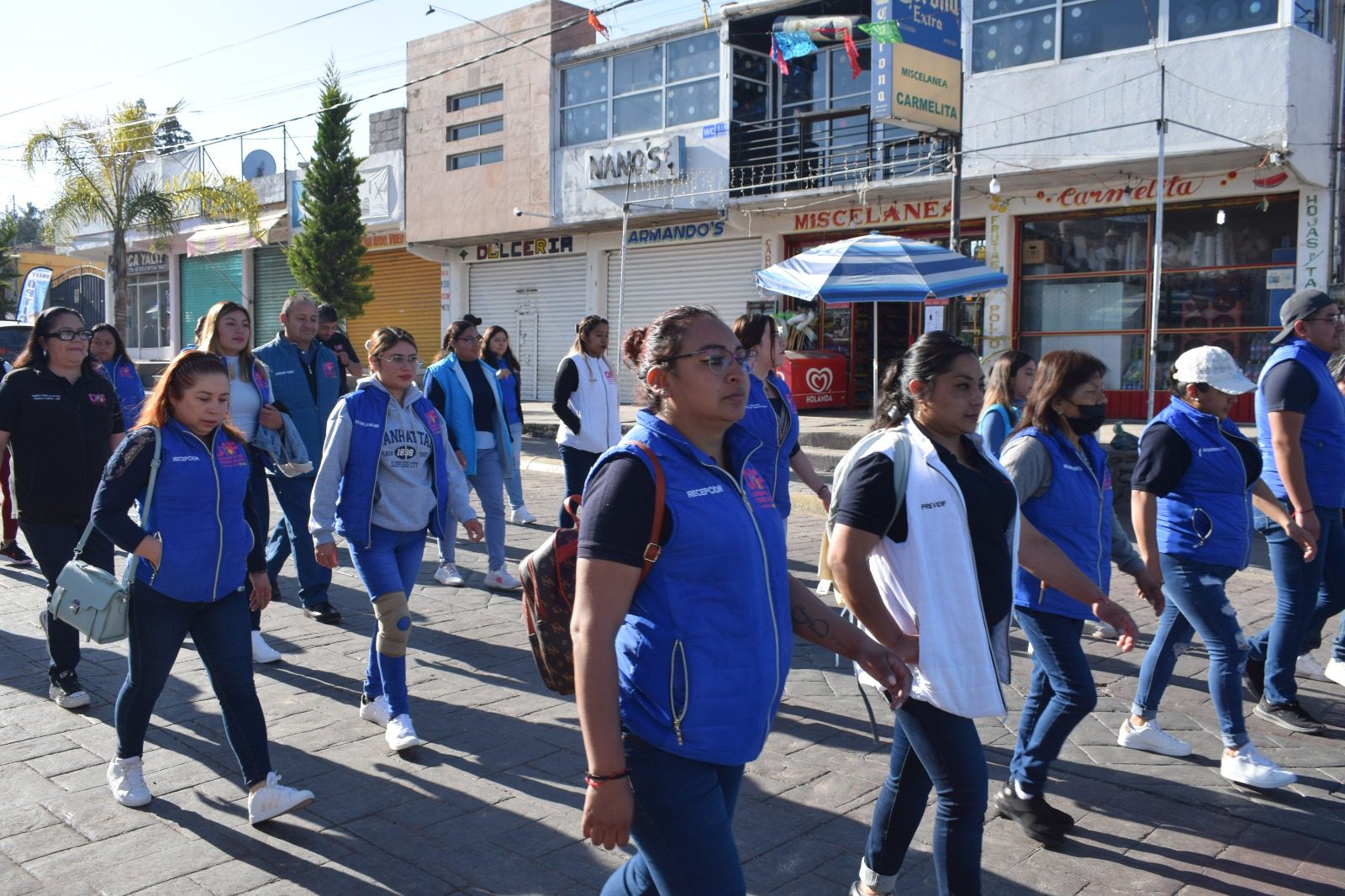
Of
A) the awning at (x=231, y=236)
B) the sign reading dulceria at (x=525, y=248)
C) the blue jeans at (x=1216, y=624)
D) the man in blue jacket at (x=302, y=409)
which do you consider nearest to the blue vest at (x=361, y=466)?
the man in blue jacket at (x=302, y=409)

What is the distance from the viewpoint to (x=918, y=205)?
19062 mm

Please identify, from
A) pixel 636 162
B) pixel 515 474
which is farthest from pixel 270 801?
pixel 636 162

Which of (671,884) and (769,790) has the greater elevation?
(671,884)

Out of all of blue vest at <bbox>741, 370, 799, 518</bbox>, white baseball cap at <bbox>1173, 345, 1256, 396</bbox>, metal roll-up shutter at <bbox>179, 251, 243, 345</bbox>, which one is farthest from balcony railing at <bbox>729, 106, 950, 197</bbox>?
metal roll-up shutter at <bbox>179, 251, 243, 345</bbox>

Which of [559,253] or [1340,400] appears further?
[559,253]

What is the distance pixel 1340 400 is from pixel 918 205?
1414 cm

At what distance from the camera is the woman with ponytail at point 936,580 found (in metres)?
3.04

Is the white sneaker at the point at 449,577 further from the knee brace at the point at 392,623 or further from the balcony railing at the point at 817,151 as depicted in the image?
the balcony railing at the point at 817,151

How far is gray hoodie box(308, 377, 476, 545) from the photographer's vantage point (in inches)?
197

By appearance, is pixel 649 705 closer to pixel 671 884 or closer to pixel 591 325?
pixel 671 884

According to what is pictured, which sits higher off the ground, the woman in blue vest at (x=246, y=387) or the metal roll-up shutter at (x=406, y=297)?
the metal roll-up shutter at (x=406, y=297)

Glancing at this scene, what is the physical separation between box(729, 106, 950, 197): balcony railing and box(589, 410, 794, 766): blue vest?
16471 mm

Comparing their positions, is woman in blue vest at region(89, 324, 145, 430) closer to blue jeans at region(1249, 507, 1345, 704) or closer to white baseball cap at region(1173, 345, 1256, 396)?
white baseball cap at region(1173, 345, 1256, 396)

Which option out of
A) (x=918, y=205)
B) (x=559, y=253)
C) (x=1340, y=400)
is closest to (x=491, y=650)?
(x=1340, y=400)
